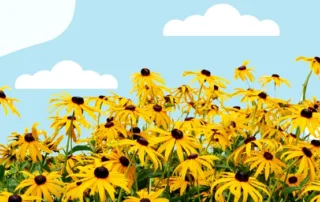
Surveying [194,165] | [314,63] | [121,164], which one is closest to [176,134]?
[194,165]

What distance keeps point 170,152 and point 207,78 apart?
1212 mm

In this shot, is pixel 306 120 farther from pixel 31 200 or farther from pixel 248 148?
pixel 31 200

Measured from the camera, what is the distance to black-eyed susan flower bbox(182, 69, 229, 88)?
3.98 m

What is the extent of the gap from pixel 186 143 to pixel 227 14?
7.66 m

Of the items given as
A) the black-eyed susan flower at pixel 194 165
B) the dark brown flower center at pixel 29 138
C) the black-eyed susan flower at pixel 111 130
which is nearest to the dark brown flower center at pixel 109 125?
the black-eyed susan flower at pixel 111 130

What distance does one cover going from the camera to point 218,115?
14.1 ft

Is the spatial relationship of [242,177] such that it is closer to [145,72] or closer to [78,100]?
[78,100]

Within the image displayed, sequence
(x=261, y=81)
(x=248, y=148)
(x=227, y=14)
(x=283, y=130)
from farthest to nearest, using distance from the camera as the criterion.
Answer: (x=227, y=14) < (x=261, y=81) < (x=283, y=130) < (x=248, y=148)

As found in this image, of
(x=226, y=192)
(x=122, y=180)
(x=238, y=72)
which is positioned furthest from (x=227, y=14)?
(x=122, y=180)

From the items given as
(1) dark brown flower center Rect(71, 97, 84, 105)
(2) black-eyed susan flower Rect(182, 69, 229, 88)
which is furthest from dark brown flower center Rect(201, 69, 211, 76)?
(1) dark brown flower center Rect(71, 97, 84, 105)

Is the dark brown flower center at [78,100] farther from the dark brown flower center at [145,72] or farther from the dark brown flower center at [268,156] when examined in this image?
the dark brown flower center at [145,72]

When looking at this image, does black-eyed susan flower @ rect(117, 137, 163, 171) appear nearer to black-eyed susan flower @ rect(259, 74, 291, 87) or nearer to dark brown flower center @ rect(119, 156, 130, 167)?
dark brown flower center @ rect(119, 156, 130, 167)

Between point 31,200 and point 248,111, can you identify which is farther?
point 248,111

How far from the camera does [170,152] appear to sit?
2855 millimetres
